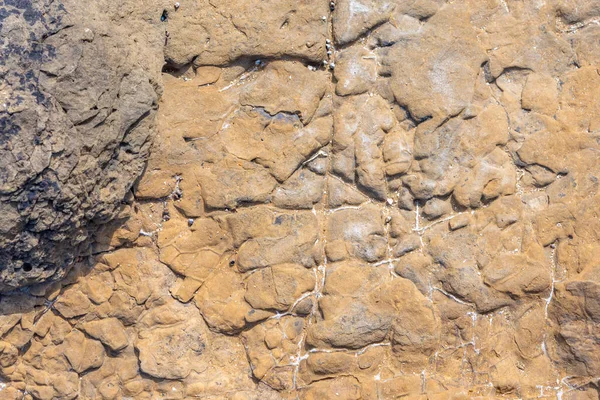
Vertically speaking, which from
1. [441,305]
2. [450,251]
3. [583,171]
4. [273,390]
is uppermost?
[583,171]

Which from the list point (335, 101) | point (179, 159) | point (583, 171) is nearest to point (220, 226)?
point (179, 159)

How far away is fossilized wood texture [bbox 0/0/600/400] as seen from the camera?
13.3 ft

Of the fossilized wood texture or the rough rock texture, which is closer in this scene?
the rough rock texture

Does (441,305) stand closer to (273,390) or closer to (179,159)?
(273,390)

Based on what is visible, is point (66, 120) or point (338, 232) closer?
point (66, 120)

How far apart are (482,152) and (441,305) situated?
1065mm

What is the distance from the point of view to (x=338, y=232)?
4.09 m

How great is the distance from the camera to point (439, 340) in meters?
4.14

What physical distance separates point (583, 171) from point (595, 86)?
0.60m

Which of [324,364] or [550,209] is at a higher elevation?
[550,209]

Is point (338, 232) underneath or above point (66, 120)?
underneath

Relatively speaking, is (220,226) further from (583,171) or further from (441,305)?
(583,171)

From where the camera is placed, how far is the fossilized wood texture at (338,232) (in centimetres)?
405

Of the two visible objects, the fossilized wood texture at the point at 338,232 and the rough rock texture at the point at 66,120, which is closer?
the rough rock texture at the point at 66,120
